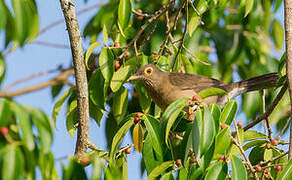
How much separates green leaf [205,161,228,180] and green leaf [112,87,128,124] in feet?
6.16

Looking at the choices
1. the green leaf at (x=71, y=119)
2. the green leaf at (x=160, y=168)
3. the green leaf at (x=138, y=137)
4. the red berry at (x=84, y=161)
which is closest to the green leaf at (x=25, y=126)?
the red berry at (x=84, y=161)

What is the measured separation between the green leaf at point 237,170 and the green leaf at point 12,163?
147 centimetres

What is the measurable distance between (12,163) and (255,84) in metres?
4.77

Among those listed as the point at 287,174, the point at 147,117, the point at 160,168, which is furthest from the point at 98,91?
the point at 287,174

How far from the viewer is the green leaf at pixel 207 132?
3.09m

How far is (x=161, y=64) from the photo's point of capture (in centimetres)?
507

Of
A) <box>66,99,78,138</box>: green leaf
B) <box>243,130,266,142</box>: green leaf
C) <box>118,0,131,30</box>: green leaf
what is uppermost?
<box>118,0,131,30</box>: green leaf

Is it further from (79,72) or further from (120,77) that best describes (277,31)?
(79,72)

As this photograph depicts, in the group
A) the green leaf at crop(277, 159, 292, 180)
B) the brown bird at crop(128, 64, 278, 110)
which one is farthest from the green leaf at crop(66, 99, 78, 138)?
the green leaf at crop(277, 159, 292, 180)

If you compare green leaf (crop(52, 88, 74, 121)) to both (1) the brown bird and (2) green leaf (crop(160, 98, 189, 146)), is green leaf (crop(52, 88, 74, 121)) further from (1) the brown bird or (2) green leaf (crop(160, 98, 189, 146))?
(2) green leaf (crop(160, 98, 189, 146))

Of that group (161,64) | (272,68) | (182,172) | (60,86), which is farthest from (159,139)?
(272,68)

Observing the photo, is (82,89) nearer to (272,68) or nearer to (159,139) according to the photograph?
(159,139)

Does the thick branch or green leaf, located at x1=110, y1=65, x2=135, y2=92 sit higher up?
the thick branch

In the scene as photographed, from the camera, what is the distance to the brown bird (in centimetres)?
634
